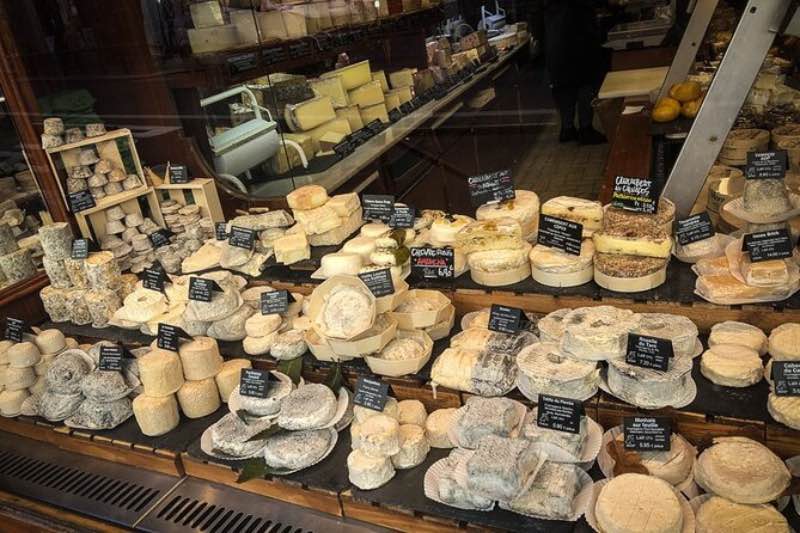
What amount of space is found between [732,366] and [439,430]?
976 mm

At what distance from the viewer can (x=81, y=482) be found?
2.61 m

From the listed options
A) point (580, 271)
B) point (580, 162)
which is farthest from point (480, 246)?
→ point (580, 162)

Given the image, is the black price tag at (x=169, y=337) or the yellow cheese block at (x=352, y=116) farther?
the yellow cheese block at (x=352, y=116)

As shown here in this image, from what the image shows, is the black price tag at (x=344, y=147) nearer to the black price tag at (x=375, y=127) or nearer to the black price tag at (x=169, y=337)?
the black price tag at (x=375, y=127)

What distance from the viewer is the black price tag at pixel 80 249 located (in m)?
3.04

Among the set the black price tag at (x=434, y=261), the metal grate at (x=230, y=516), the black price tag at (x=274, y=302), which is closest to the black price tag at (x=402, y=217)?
the black price tag at (x=434, y=261)

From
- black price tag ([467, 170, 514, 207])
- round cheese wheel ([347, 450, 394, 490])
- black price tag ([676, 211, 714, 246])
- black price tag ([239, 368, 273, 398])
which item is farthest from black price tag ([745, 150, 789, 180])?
black price tag ([239, 368, 273, 398])

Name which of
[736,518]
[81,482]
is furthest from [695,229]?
[81,482]

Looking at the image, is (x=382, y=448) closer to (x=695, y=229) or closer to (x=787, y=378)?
(x=787, y=378)

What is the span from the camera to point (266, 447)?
2219 millimetres

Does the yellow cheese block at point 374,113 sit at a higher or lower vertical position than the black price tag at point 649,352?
higher

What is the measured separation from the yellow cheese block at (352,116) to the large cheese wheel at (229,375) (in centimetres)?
245

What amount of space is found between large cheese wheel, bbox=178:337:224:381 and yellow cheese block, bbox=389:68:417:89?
311cm

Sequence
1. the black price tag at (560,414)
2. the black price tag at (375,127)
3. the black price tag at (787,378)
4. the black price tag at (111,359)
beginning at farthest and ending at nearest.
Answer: the black price tag at (375,127) → the black price tag at (111,359) → the black price tag at (560,414) → the black price tag at (787,378)
